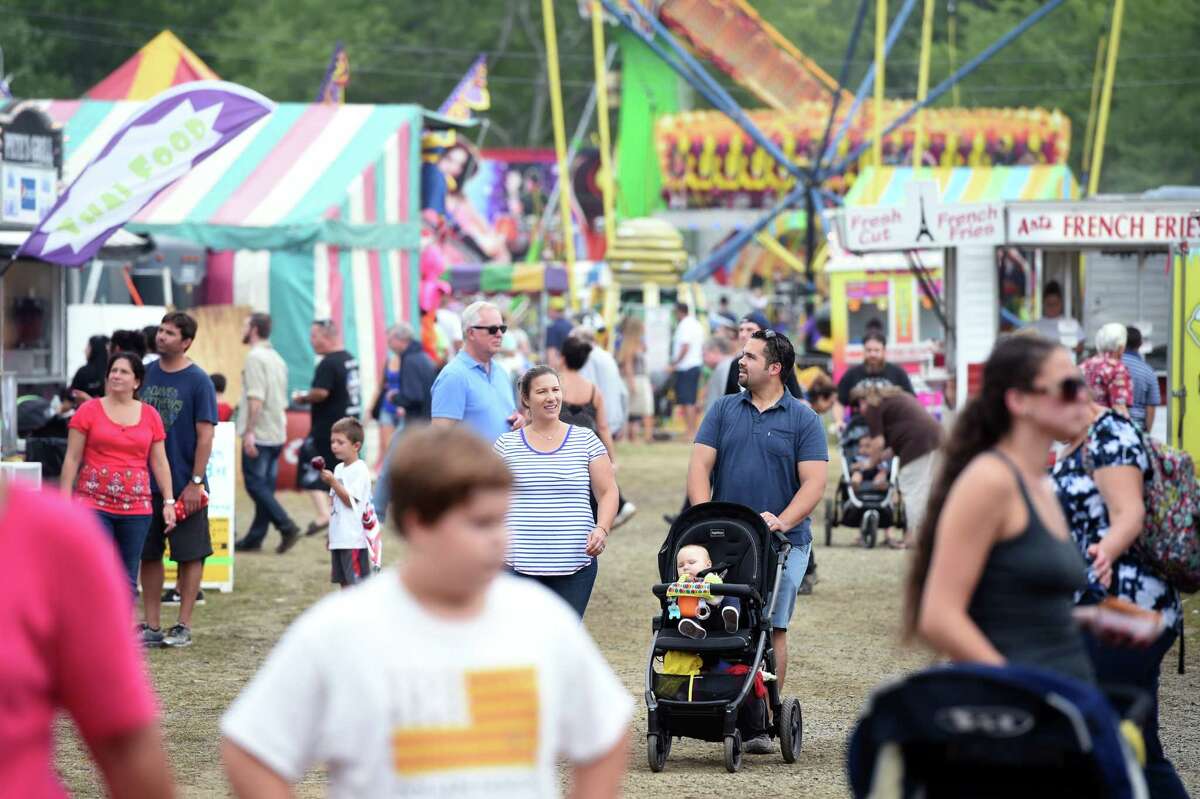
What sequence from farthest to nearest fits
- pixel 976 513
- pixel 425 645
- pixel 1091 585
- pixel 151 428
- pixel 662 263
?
pixel 662 263, pixel 151 428, pixel 1091 585, pixel 976 513, pixel 425 645

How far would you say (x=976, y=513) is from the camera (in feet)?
12.3

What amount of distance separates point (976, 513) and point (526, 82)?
57289mm

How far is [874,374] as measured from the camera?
50.7 ft

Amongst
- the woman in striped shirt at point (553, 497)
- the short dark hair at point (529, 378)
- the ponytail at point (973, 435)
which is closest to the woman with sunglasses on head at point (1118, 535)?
the ponytail at point (973, 435)

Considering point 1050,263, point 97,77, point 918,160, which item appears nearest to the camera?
point 1050,263

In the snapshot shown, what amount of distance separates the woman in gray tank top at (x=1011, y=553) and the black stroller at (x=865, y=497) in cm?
1125

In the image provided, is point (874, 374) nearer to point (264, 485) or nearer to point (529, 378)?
point (264, 485)

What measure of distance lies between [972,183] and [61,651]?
2726 centimetres

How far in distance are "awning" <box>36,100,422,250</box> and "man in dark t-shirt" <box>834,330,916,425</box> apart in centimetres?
659

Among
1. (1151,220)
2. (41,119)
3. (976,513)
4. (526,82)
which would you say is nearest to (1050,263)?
(1151,220)

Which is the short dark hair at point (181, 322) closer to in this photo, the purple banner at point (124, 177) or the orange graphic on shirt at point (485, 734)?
the purple banner at point (124, 177)

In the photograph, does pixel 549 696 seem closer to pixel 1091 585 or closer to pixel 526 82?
pixel 1091 585

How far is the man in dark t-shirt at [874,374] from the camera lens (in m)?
15.2

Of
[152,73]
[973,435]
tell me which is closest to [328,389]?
[152,73]
